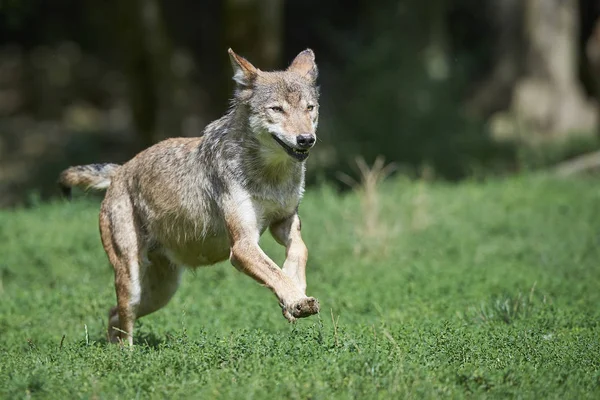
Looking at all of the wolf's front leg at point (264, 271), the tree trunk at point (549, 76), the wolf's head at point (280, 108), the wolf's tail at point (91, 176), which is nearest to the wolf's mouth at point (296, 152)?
the wolf's head at point (280, 108)

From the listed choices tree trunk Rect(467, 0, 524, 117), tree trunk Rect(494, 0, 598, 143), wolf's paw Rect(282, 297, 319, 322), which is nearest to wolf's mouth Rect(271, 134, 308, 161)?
wolf's paw Rect(282, 297, 319, 322)

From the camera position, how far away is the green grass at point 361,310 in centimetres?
561

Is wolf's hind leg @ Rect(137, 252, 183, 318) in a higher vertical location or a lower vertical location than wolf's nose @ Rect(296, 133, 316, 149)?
lower

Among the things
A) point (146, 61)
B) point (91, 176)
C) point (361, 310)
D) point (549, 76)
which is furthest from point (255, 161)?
point (549, 76)

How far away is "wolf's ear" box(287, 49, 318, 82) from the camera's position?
751 cm

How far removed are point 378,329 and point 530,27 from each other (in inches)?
604

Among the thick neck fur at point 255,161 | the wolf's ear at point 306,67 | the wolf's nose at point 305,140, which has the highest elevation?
the wolf's ear at point 306,67

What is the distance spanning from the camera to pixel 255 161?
714cm

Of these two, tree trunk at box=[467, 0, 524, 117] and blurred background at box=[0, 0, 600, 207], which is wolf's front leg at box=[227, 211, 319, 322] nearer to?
blurred background at box=[0, 0, 600, 207]

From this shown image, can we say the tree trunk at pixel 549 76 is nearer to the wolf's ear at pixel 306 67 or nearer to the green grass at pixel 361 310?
the green grass at pixel 361 310

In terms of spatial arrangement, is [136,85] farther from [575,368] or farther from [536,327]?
[575,368]

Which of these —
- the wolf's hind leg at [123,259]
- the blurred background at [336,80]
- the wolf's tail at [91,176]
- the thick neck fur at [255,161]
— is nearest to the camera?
the thick neck fur at [255,161]

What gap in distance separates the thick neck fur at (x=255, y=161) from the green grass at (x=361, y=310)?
1.09 metres

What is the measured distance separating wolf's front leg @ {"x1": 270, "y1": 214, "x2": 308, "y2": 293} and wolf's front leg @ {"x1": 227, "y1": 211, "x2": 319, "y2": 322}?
0.92 ft
